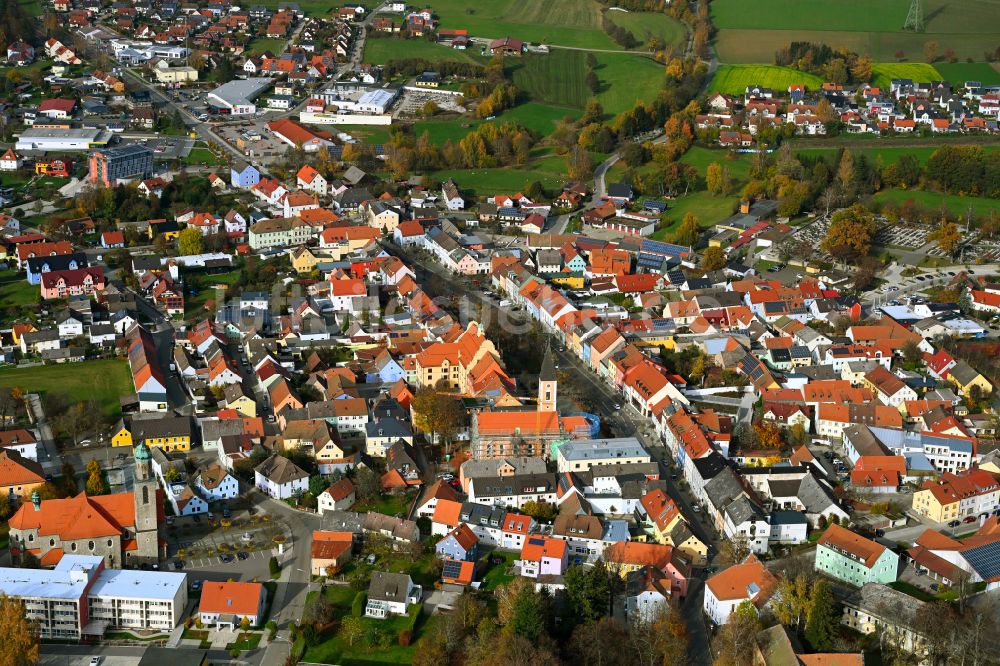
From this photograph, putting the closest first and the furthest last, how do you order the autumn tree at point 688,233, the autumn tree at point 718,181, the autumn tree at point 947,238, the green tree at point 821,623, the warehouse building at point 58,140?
the green tree at point 821,623, the autumn tree at point 947,238, the autumn tree at point 688,233, the autumn tree at point 718,181, the warehouse building at point 58,140

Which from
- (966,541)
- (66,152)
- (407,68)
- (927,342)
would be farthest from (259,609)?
(407,68)

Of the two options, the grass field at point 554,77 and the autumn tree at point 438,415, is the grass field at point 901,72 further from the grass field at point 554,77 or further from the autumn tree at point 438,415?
the autumn tree at point 438,415

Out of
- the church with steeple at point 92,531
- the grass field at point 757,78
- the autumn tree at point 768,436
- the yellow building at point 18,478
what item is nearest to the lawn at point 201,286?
the yellow building at point 18,478

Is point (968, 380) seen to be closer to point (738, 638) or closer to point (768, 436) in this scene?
point (768, 436)

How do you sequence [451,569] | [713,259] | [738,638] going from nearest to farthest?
1. [738,638]
2. [451,569]
3. [713,259]

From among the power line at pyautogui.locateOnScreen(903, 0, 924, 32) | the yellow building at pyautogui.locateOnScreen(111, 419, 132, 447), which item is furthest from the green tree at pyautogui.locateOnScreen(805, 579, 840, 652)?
the power line at pyautogui.locateOnScreen(903, 0, 924, 32)

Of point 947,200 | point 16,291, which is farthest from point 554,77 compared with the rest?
point 16,291
